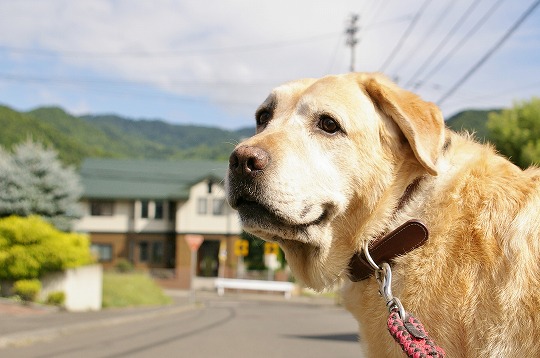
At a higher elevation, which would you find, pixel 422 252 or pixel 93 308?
pixel 422 252

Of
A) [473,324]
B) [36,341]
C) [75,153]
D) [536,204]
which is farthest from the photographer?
[75,153]

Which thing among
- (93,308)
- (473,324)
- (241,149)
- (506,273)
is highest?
(241,149)

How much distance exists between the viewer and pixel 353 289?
3449mm

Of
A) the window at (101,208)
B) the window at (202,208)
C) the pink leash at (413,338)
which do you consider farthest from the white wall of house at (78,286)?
the window at (101,208)

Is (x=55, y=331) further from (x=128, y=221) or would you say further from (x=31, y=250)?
(x=128, y=221)

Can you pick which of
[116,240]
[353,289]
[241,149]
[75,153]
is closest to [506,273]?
[353,289]

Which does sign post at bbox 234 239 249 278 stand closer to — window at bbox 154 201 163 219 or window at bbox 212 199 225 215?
window at bbox 212 199 225 215

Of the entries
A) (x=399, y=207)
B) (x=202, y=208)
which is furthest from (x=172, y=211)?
(x=399, y=207)

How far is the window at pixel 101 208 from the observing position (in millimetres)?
65312

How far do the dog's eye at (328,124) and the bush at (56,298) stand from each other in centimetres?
1965

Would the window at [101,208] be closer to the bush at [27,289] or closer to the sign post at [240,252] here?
the sign post at [240,252]

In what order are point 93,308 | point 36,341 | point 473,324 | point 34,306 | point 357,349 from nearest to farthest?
point 473,324, point 357,349, point 36,341, point 34,306, point 93,308

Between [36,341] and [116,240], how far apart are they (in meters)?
52.6

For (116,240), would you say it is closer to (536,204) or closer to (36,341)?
(36,341)
